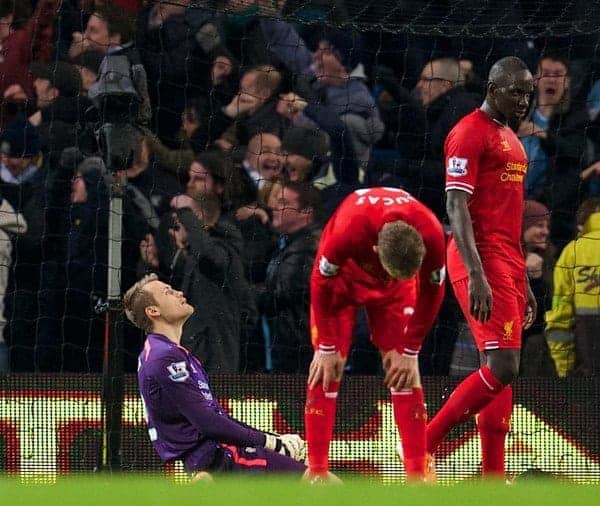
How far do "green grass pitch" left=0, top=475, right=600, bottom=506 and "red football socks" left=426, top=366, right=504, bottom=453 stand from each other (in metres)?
2.13

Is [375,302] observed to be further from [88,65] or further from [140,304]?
[88,65]

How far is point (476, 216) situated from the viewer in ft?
20.5

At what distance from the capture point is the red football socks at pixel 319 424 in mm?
5938

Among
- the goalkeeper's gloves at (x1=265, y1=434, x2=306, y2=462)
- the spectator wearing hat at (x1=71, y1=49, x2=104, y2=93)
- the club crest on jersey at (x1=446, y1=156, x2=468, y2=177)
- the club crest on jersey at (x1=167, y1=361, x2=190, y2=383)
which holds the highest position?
the spectator wearing hat at (x1=71, y1=49, x2=104, y2=93)

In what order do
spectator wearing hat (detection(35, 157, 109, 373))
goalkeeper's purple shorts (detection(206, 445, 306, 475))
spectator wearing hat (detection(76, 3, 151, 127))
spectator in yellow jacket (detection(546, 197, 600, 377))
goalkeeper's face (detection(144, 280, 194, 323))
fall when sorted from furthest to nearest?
spectator wearing hat (detection(35, 157, 109, 373)) → spectator in yellow jacket (detection(546, 197, 600, 377)) → spectator wearing hat (detection(76, 3, 151, 127)) → goalkeeper's face (detection(144, 280, 194, 323)) → goalkeeper's purple shorts (detection(206, 445, 306, 475))

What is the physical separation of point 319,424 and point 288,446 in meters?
0.27

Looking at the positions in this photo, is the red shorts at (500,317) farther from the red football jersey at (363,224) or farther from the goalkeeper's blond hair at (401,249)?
the goalkeeper's blond hair at (401,249)

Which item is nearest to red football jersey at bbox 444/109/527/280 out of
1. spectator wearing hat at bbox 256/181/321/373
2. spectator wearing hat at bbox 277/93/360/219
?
spectator wearing hat at bbox 256/181/321/373

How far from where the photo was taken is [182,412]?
6039 millimetres

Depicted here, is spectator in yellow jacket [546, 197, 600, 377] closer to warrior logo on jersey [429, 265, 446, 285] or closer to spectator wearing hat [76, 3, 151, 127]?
warrior logo on jersey [429, 265, 446, 285]

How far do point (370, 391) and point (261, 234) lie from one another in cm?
108

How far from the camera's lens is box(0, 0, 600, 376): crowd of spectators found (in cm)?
751

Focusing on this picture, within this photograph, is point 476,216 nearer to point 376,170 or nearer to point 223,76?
point 376,170

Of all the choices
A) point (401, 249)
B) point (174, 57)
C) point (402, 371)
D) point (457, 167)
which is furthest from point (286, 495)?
point (174, 57)
